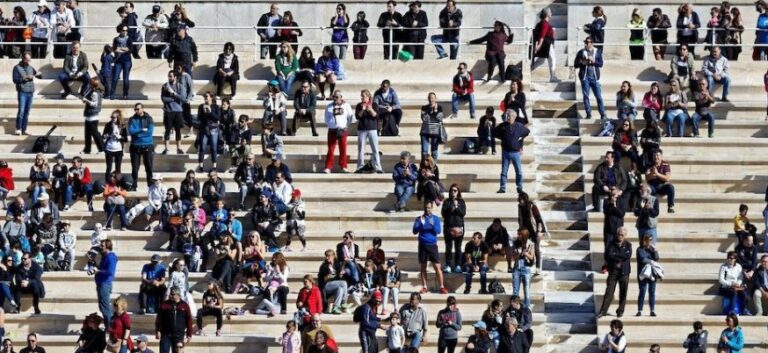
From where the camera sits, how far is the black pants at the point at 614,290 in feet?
141

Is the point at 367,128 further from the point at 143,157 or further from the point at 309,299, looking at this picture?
the point at 309,299

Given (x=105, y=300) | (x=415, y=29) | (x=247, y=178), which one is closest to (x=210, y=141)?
(x=247, y=178)

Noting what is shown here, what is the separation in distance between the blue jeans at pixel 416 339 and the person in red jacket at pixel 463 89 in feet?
24.2

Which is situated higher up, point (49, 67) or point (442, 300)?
point (49, 67)

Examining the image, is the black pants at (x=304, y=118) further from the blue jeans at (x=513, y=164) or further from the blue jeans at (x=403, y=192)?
the blue jeans at (x=513, y=164)

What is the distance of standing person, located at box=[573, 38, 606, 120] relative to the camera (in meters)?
48.8

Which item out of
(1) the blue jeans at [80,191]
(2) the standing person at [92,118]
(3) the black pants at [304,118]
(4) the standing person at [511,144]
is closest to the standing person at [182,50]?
(2) the standing person at [92,118]

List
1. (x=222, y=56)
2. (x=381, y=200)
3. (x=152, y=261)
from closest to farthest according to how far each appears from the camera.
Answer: (x=152, y=261) → (x=381, y=200) → (x=222, y=56)

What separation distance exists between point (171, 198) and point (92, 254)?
168 cm

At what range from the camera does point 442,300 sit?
1718 inches

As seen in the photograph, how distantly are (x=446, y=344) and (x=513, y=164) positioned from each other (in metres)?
5.26

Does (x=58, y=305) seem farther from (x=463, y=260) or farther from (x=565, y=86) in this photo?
(x=565, y=86)

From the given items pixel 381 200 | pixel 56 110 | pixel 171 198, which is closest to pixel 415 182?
pixel 381 200

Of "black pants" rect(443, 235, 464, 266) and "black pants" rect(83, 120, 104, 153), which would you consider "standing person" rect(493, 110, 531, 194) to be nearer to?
"black pants" rect(443, 235, 464, 266)
